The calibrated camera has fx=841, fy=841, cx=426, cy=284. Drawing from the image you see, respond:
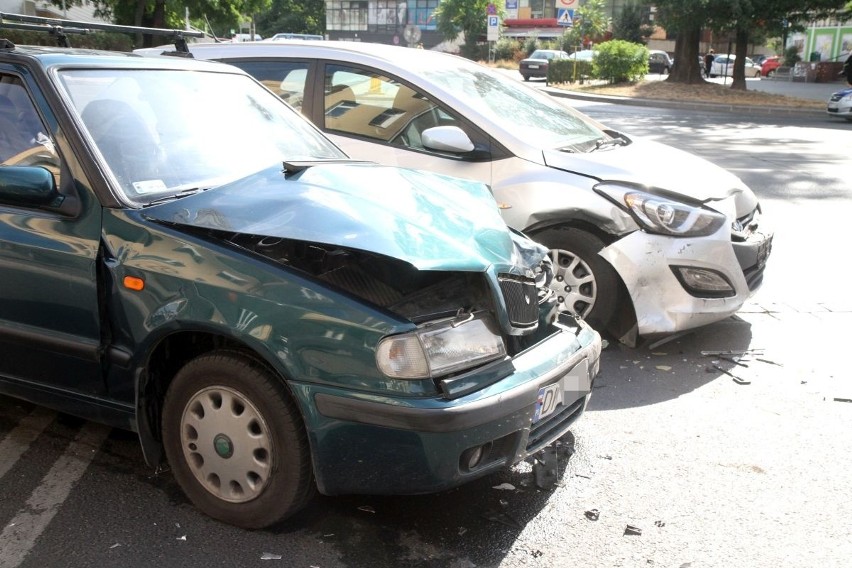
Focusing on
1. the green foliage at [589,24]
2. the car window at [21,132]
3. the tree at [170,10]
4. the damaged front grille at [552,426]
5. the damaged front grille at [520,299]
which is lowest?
the damaged front grille at [552,426]

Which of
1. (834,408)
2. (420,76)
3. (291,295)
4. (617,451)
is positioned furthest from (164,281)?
(834,408)

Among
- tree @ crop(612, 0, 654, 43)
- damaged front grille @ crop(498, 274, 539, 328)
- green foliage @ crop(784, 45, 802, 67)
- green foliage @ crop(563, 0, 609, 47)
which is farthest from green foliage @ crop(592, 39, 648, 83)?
tree @ crop(612, 0, 654, 43)

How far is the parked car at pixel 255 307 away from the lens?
285 centimetres

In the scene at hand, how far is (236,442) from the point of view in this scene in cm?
305

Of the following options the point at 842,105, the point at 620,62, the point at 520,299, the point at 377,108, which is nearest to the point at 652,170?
the point at 377,108

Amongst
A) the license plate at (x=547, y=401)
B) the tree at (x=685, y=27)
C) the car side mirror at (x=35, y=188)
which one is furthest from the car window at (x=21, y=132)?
the tree at (x=685, y=27)

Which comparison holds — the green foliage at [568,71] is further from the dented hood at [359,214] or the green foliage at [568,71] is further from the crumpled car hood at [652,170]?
the dented hood at [359,214]

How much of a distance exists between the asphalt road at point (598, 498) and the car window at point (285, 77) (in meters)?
2.79

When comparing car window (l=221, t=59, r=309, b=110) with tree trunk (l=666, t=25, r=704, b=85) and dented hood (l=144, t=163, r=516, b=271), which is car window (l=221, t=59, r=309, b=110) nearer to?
dented hood (l=144, t=163, r=516, b=271)

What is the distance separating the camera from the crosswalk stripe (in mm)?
3715

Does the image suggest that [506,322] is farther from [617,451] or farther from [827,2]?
[827,2]

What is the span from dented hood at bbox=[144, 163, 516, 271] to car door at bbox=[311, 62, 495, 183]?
1.66 metres

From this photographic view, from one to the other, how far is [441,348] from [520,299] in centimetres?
48

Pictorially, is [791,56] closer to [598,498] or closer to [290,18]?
[598,498]
